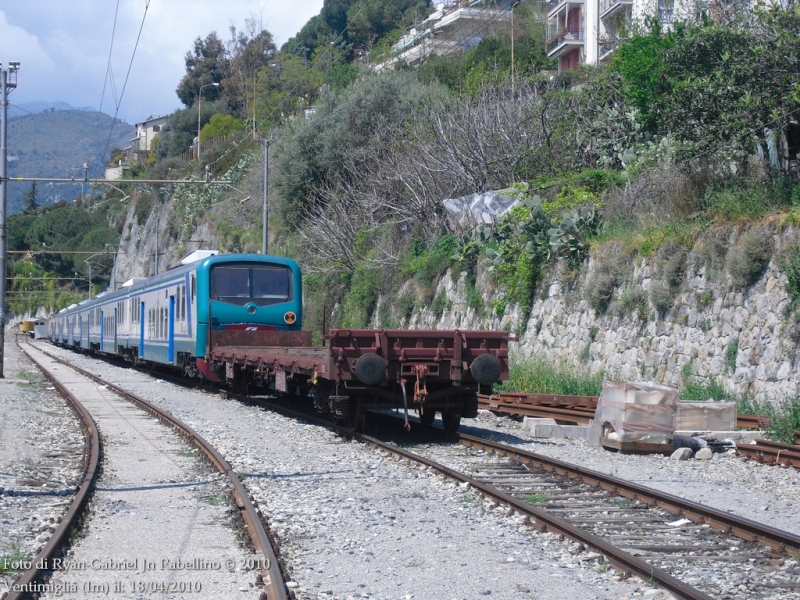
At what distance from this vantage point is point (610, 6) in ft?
156

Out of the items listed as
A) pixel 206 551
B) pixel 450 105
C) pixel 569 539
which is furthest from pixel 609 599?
pixel 450 105

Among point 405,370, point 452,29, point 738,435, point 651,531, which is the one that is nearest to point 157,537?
point 651,531

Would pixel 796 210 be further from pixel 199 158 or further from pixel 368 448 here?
pixel 199 158

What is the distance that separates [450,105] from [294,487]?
80.1ft

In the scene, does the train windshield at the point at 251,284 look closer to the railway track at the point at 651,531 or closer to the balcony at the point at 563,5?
the railway track at the point at 651,531

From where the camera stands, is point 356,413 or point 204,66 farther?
point 204,66

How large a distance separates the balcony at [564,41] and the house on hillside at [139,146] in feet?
228

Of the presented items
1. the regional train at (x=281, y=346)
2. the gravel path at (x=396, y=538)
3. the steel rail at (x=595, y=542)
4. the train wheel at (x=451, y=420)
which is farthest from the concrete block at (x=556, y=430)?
the steel rail at (x=595, y=542)

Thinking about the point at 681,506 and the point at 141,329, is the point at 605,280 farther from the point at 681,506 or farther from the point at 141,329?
the point at 141,329

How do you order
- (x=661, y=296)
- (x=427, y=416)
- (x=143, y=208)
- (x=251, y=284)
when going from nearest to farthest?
(x=427, y=416), (x=661, y=296), (x=251, y=284), (x=143, y=208)

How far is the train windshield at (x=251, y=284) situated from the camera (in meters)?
20.9

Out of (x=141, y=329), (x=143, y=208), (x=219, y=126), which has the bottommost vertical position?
(x=141, y=329)

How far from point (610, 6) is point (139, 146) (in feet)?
306

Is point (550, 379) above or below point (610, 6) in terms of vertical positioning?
below
